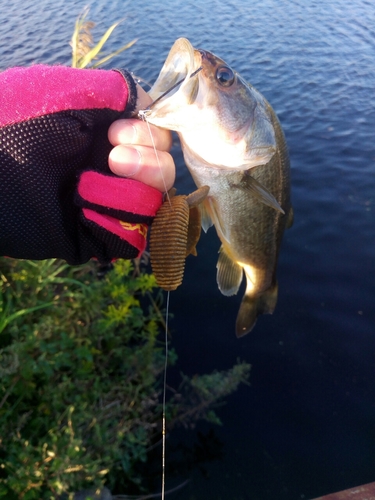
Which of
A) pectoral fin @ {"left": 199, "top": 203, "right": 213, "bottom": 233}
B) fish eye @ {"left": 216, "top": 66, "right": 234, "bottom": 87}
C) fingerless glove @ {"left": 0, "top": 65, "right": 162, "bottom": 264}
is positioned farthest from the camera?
pectoral fin @ {"left": 199, "top": 203, "right": 213, "bottom": 233}

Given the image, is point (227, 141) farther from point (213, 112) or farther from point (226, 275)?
point (226, 275)

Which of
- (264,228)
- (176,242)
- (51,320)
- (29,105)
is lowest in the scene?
(51,320)

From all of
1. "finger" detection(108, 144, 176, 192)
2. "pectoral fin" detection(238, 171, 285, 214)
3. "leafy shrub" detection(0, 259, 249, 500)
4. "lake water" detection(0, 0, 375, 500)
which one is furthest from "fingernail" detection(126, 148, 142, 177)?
"lake water" detection(0, 0, 375, 500)

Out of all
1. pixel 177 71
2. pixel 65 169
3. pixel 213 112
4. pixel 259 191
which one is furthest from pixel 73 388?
pixel 177 71

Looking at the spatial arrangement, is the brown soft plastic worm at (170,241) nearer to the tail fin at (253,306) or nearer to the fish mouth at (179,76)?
the fish mouth at (179,76)

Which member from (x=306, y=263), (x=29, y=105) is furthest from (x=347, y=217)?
(x=29, y=105)

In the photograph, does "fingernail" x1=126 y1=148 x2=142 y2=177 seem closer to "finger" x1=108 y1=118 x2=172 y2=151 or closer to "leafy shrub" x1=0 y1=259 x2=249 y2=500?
"finger" x1=108 y1=118 x2=172 y2=151

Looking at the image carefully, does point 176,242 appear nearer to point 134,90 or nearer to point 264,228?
point 134,90

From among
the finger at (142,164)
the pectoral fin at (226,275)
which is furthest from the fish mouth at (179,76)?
the pectoral fin at (226,275)
